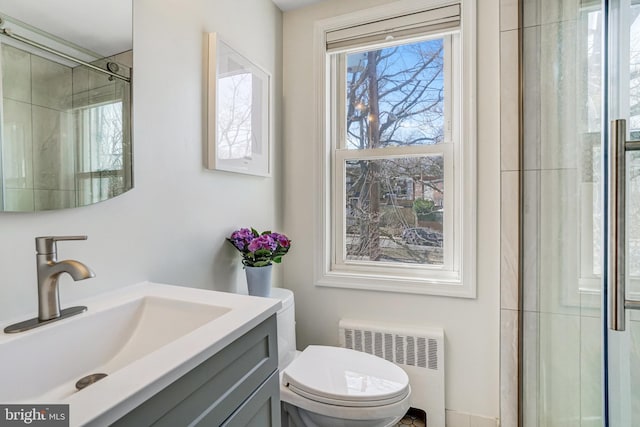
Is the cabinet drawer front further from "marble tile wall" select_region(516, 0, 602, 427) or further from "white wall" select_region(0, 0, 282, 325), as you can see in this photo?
"marble tile wall" select_region(516, 0, 602, 427)

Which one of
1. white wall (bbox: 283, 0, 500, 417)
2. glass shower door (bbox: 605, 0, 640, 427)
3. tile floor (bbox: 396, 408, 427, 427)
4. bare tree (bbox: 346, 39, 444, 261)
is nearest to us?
glass shower door (bbox: 605, 0, 640, 427)

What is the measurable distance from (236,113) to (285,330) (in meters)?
0.97

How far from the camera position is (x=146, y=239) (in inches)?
39.9

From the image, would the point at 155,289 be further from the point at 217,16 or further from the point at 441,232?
the point at 441,232

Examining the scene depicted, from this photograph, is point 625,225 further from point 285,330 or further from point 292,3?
point 292,3

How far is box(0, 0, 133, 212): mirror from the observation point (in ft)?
2.28

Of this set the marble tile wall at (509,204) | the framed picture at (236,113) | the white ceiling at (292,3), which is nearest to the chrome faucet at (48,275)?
the framed picture at (236,113)

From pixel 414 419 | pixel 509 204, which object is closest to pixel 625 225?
pixel 509 204

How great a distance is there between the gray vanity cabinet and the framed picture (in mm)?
767

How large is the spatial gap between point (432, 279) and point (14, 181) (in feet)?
5.30

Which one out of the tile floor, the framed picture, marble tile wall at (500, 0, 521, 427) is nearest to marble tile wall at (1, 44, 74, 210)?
the framed picture

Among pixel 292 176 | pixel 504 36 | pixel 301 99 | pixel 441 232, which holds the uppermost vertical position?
pixel 504 36

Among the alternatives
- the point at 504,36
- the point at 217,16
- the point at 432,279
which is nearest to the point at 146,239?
the point at 217,16

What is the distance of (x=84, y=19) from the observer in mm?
842
